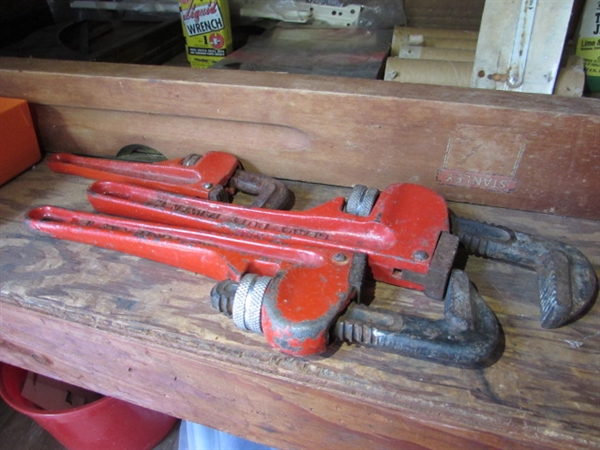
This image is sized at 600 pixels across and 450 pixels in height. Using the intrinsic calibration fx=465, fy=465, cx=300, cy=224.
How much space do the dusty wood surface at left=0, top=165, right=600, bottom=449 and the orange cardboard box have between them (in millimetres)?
100

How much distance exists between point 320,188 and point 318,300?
0.88ft

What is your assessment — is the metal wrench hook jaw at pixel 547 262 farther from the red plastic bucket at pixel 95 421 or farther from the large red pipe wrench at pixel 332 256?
the red plastic bucket at pixel 95 421

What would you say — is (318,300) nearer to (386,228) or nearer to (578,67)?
(386,228)

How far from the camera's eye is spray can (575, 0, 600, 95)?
716 millimetres

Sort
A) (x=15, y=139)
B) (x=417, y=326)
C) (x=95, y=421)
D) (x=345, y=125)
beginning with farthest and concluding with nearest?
(x=95, y=421)
(x=15, y=139)
(x=345, y=125)
(x=417, y=326)

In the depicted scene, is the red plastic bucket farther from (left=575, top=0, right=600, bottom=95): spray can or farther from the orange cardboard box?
(left=575, top=0, right=600, bottom=95): spray can

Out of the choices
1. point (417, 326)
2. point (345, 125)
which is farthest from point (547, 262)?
point (345, 125)

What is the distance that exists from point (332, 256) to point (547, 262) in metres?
0.23

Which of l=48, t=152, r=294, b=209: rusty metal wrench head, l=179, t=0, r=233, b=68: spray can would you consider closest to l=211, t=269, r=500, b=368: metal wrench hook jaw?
l=48, t=152, r=294, b=209: rusty metal wrench head

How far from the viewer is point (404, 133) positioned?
0.59 metres

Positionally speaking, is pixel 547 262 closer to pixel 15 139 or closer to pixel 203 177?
pixel 203 177

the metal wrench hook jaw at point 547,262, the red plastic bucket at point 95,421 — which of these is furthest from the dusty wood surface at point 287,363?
the red plastic bucket at point 95,421

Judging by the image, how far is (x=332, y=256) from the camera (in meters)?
0.50

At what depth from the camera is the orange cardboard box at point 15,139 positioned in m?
0.69
